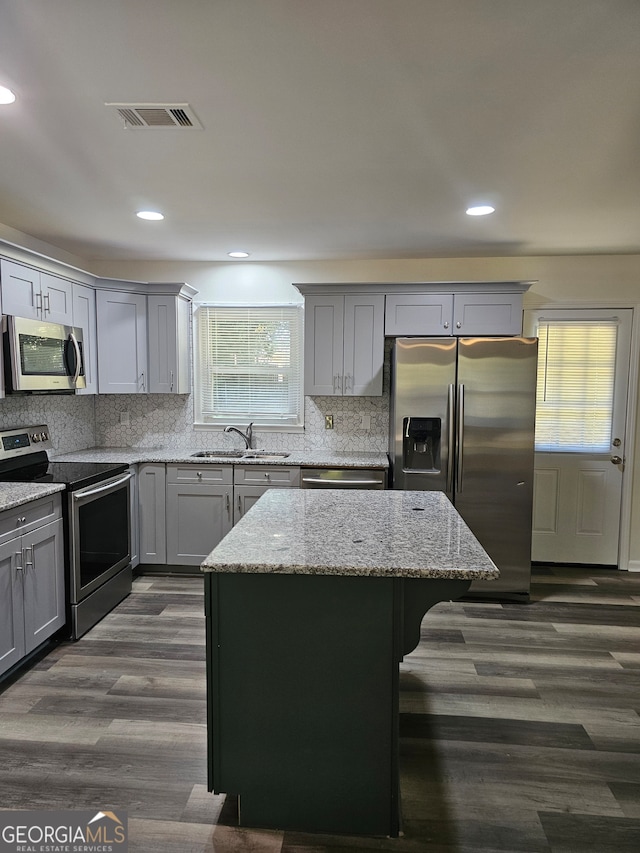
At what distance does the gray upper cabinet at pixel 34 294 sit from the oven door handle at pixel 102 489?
1.12 metres

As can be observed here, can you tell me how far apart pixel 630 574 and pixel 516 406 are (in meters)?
1.88

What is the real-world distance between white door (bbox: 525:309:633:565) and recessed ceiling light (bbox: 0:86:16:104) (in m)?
3.76

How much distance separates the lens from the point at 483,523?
3828mm

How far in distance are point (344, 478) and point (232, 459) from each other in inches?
34.8

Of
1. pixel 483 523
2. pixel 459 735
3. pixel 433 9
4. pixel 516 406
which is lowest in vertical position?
pixel 459 735

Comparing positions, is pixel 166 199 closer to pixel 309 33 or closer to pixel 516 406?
pixel 309 33

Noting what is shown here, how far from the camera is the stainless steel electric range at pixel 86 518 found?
3141 millimetres

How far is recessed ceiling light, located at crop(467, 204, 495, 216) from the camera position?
3.12m

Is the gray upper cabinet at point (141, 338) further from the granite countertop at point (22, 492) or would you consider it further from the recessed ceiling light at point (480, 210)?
the recessed ceiling light at point (480, 210)

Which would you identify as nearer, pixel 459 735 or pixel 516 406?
pixel 459 735

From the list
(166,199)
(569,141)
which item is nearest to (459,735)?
(569,141)

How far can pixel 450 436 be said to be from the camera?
381 cm

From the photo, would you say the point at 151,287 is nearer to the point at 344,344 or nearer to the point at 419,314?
the point at 344,344

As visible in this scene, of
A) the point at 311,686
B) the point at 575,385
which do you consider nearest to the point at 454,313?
the point at 575,385
